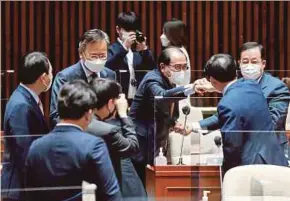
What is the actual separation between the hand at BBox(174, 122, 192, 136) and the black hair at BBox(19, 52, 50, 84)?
0.81m

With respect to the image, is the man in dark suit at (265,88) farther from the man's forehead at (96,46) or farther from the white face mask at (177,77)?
the man's forehead at (96,46)

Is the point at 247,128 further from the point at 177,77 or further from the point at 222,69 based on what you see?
the point at 177,77

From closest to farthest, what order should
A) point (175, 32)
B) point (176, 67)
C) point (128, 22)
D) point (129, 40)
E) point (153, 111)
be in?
point (153, 111)
point (176, 67)
point (129, 40)
point (128, 22)
point (175, 32)

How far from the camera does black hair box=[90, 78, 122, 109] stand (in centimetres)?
369

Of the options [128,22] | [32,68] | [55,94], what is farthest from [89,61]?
[128,22]

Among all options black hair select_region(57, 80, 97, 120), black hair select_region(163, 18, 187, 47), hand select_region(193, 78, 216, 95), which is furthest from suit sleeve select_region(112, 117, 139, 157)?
black hair select_region(163, 18, 187, 47)

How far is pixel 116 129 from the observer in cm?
369

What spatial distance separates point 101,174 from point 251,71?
181 centimetres

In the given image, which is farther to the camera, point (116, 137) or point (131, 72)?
point (131, 72)

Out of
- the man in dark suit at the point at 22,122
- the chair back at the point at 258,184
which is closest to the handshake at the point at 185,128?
the chair back at the point at 258,184

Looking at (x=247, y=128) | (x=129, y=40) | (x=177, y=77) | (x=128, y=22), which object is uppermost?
(x=128, y=22)

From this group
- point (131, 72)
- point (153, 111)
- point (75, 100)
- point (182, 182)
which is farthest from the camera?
point (131, 72)

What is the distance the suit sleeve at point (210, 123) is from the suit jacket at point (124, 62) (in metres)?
0.84

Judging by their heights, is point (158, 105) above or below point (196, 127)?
above
